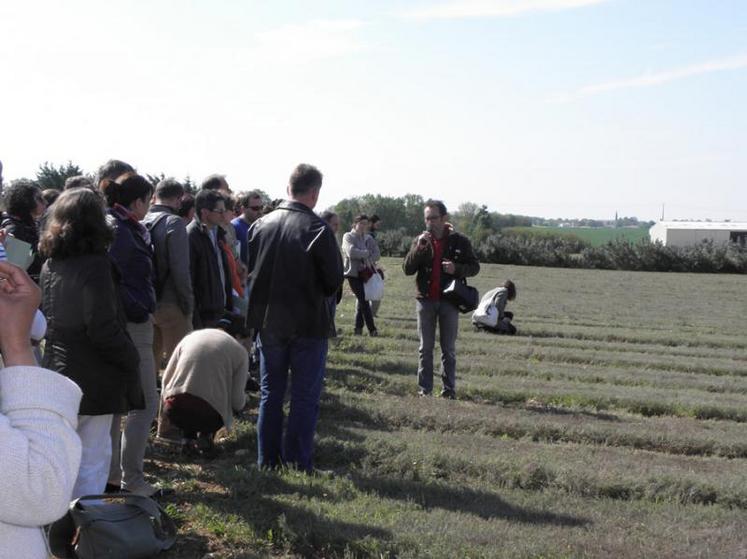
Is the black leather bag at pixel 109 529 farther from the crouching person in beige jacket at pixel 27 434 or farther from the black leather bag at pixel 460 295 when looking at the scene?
the black leather bag at pixel 460 295

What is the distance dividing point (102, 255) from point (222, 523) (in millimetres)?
1829

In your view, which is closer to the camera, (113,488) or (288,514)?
(288,514)

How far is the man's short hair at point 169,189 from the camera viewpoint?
23.4ft

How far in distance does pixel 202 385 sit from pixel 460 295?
12.2 ft

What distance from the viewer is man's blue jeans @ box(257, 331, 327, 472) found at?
6461 mm

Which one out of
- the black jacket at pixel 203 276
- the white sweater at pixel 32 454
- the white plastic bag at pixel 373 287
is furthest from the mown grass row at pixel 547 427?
the white sweater at pixel 32 454

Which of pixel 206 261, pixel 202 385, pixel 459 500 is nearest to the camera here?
pixel 459 500

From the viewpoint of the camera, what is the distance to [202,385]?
22.0ft

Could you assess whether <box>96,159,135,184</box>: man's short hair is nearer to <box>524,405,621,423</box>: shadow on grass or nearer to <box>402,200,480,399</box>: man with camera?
<box>402,200,480,399</box>: man with camera

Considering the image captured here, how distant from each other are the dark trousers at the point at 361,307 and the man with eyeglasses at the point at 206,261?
21.5 feet

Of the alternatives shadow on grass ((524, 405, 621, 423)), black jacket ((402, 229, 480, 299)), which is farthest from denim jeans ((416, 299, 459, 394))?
shadow on grass ((524, 405, 621, 423))

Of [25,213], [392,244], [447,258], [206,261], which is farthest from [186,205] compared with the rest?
[392,244]

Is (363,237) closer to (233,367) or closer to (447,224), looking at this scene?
(447,224)

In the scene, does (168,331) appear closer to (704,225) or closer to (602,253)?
(602,253)
